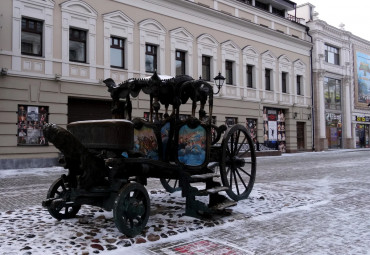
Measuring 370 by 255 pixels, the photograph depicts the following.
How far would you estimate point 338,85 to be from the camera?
3412cm

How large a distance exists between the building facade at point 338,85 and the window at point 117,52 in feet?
62.0

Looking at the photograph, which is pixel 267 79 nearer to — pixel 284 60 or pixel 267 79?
pixel 267 79

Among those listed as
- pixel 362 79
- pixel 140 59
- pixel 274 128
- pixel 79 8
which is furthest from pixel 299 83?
pixel 79 8

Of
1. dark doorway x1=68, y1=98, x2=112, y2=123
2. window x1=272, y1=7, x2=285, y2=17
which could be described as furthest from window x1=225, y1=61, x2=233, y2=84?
dark doorway x1=68, y1=98, x2=112, y2=123

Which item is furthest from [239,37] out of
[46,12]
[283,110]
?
[46,12]

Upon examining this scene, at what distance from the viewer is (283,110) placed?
28.2m

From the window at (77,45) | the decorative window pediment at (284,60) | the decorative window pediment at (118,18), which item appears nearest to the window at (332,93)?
the decorative window pediment at (284,60)

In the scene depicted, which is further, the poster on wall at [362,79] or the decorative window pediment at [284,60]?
the poster on wall at [362,79]

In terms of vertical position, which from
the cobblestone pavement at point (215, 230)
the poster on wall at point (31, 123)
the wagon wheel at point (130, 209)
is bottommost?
the cobblestone pavement at point (215, 230)

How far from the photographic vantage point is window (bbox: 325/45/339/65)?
3266 centimetres

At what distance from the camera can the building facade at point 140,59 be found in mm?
15102

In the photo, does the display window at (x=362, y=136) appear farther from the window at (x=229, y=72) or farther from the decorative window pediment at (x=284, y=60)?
the window at (x=229, y=72)

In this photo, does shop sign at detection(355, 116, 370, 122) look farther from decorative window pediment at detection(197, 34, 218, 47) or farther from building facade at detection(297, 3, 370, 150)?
decorative window pediment at detection(197, 34, 218, 47)

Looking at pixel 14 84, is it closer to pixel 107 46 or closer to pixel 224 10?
pixel 107 46
